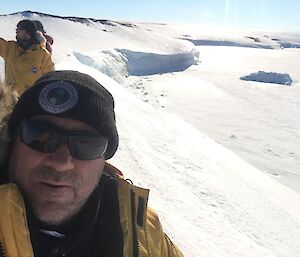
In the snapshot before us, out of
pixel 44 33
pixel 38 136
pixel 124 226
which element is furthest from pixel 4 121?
pixel 44 33

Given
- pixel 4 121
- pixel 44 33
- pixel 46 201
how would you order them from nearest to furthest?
pixel 46 201 < pixel 4 121 < pixel 44 33

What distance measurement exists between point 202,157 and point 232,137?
5.20 metres

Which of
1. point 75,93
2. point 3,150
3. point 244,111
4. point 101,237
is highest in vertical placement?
point 75,93

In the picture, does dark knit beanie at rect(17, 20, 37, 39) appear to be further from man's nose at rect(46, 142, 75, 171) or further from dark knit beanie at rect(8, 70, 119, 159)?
man's nose at rect(46, 142, 75, 171)

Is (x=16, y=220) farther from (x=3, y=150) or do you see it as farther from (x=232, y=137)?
(x=232, y=137)

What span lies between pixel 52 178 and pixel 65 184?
4 cm

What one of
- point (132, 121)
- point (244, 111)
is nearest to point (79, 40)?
point (244, 111)

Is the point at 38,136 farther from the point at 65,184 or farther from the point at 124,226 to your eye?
the point at 124,226

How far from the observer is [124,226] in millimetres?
1270

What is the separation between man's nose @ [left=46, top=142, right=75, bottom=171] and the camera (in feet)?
3.73

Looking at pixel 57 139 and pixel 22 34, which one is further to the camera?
pixel 22 34

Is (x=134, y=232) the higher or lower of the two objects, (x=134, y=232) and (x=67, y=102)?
the lower

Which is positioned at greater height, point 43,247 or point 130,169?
point 43,247

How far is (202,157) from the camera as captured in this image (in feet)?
13.9
